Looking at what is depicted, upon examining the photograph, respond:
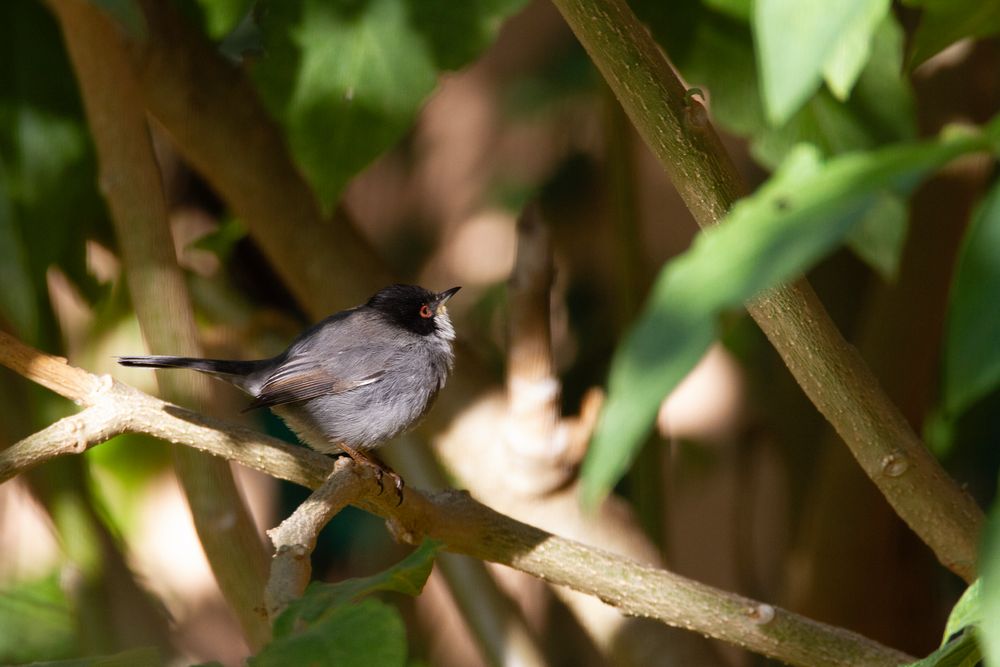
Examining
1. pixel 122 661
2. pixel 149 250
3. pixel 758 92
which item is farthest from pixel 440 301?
pixel 122 661

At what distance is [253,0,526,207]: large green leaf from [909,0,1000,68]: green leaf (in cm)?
78

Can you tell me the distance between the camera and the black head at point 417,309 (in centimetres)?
301

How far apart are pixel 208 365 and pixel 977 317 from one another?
2.03m

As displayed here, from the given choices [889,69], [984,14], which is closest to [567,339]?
[889,69]

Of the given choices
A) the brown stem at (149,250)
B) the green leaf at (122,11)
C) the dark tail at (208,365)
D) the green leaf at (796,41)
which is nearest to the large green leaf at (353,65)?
the brown stem at (149,250)

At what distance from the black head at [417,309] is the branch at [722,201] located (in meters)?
1.61

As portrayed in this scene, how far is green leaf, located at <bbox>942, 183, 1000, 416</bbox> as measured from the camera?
617mm

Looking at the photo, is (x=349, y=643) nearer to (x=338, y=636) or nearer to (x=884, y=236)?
(x=338, y=636)

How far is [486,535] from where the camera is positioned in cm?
170

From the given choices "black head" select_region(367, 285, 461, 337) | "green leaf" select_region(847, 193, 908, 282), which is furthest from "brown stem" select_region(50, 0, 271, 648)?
"green leaf" select_region(847, 193, 908, 282)

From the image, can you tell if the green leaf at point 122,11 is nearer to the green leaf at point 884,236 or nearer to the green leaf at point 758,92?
the green leaf at point 758,92

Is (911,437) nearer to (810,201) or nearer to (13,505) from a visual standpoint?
(810,201)

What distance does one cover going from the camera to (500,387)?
2.75 meters

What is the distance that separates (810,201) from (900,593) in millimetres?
2797
